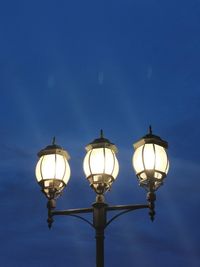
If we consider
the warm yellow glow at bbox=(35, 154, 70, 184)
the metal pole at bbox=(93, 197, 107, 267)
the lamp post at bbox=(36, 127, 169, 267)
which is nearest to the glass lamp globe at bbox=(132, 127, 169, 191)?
the lamp post at bbox=(36, 127, 169, 267)

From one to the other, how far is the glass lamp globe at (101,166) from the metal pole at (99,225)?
0.21 meters

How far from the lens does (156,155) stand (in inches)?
Result: 325

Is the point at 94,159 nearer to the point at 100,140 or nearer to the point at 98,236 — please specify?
the point at 100,140

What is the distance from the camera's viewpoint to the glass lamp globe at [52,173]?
28.3 ft

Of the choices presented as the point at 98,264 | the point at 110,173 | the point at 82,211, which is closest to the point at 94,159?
the point at 110,173

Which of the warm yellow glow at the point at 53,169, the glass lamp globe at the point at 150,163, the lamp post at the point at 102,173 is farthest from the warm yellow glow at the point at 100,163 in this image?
the warm yellow glow at the point at 53,169

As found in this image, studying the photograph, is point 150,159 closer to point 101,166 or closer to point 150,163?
point 150,163

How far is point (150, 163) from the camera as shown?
818cm

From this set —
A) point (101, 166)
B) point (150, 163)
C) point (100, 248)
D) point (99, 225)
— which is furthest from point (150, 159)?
point (100, 248)

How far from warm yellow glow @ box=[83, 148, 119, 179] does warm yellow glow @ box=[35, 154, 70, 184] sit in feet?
1.62

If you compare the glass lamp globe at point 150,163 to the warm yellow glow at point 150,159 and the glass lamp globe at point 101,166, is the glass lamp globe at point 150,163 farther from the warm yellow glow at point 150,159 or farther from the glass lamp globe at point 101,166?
the glass lamp globe at point 101,166

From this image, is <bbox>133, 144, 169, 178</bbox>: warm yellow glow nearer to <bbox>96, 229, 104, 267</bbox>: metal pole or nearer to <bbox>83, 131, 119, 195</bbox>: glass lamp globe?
<bbox>83, 131, 119, 195</bbox>: glass lamp globe

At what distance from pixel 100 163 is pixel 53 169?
0.90 meters

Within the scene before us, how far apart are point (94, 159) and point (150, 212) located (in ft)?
4.17
